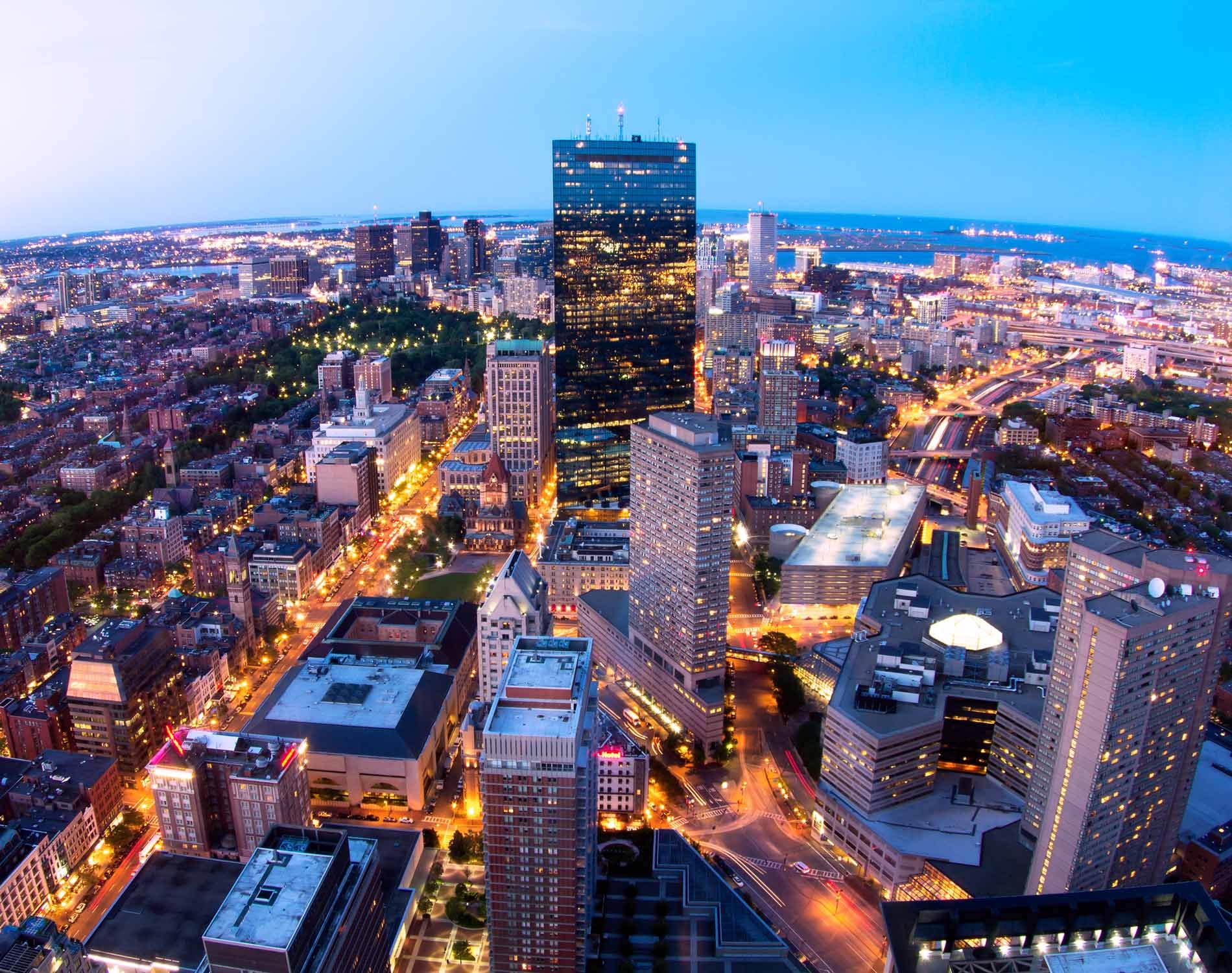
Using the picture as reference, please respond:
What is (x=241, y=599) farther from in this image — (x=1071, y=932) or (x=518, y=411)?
(x=1071, y=932)

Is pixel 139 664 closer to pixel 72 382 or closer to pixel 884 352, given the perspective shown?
pixel 72 382

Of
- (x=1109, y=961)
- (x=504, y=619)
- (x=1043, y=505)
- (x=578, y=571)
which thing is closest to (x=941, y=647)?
(x=504, y=619)

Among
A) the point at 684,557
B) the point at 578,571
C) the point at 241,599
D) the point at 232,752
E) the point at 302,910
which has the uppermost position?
the point at 684,557

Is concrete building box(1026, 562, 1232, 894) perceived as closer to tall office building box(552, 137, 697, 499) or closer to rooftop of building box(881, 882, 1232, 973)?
rooftop of building box(881, 882, 1232, 973)

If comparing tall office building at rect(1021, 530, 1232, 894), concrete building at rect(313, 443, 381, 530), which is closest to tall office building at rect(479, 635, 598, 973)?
tall office building at rect(1021, 530, 1232, 894)

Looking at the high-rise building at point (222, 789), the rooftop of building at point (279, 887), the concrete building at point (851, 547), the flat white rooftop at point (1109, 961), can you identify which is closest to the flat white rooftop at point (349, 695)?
the high-rise building at point (222, 789)

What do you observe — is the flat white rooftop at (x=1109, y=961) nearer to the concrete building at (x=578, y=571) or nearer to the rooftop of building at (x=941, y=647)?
the rooftop of building at (x=941, y=647)
